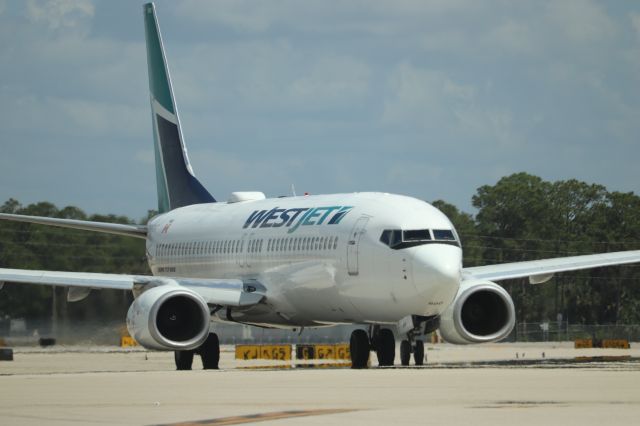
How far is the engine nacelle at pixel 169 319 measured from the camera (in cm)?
3422

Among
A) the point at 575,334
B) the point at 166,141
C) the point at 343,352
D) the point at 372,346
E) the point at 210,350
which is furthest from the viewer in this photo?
the point at 575,334

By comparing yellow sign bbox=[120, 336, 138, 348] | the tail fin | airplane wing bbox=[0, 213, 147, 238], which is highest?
the tail fin

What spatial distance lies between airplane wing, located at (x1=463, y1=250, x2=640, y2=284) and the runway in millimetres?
7175

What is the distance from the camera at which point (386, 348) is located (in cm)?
3516

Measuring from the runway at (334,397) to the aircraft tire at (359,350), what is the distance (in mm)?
4097

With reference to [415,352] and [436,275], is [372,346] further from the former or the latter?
[436,275]

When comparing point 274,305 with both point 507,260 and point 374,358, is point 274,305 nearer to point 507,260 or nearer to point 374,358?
point 374,358

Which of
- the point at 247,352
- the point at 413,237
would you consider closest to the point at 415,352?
the point at 413,237

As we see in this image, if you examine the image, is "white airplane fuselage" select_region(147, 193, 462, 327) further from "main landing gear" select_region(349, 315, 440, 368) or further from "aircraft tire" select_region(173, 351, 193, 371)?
"aircraft tire" select_region(173, 351, 193, 371)

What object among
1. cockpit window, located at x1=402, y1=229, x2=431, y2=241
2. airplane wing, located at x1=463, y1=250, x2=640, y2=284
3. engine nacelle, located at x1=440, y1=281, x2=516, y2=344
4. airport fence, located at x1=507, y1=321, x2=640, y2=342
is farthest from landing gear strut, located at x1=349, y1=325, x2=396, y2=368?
airport fence, located at x1=507, y1=321, x2=640, y2=342

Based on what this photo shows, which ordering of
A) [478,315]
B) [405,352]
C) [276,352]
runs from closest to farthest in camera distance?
[478,315]
[405,352]
[276,352]

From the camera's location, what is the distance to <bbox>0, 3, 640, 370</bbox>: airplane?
33031 mm

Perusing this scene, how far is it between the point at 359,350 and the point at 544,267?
654cm

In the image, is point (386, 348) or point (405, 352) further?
point (405, 352)
